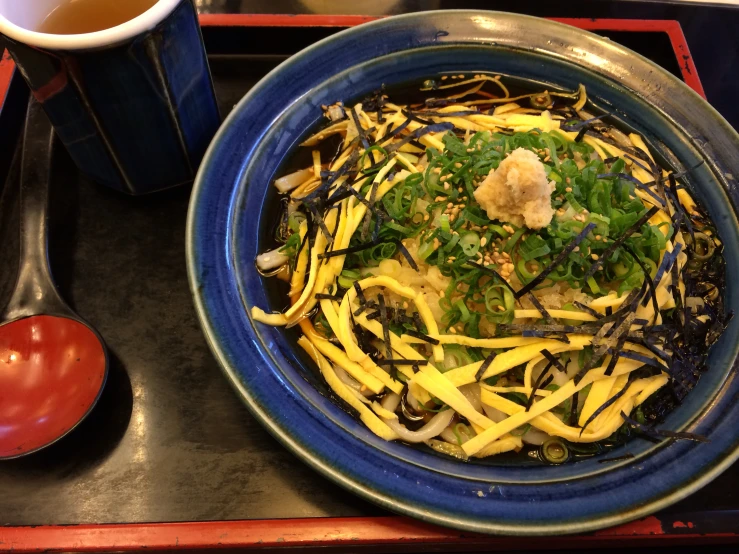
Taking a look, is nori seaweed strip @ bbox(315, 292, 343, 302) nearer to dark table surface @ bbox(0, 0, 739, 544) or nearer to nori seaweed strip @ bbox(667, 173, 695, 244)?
dark table surface @ bbox(0, 0, 739, 544)

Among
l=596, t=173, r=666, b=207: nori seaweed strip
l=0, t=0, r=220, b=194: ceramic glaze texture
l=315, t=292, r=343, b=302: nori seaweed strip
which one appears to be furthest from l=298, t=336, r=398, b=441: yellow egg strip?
l=596, t=173, r=666, b=207: nori seaweed strip

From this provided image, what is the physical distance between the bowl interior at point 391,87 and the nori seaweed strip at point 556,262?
49 centimetres

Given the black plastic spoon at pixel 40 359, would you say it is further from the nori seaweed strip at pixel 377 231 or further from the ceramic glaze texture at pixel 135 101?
the nori seaweed strip at pixel 377 231

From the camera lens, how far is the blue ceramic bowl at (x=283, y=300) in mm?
1382

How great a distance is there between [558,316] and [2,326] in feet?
5.55

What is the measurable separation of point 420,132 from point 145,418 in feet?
4.36

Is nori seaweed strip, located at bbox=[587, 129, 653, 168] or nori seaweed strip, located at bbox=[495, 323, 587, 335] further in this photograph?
nori seaweed strip, located at bbox=[587, 129, 653, 168]

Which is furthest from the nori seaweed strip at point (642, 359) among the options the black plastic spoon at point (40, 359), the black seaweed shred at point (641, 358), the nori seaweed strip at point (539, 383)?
the black plastic spoon at point (40, 359)

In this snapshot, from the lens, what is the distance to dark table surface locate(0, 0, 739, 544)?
A: 154cm

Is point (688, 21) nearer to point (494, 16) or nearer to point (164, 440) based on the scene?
point (494, 16)

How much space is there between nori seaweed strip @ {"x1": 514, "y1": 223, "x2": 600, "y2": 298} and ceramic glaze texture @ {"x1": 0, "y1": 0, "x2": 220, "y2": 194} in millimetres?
1221

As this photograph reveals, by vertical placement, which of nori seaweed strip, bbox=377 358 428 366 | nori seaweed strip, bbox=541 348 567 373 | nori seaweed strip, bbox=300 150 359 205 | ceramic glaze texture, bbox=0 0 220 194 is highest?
ceramic glaze texture, bbox=0 0 220 194

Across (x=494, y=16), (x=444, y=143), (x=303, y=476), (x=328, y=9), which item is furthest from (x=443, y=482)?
(x=328, y=9)

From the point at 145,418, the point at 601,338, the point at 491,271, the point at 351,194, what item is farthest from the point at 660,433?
the point at 145,418
